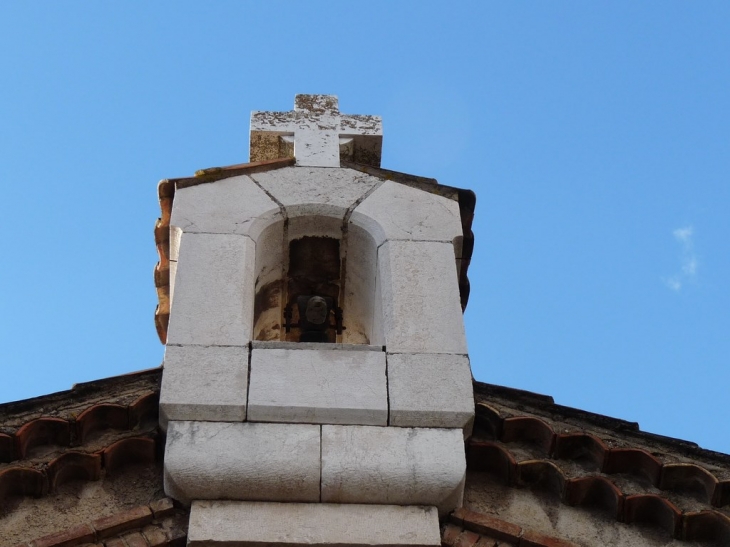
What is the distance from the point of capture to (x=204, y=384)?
27.2 ft

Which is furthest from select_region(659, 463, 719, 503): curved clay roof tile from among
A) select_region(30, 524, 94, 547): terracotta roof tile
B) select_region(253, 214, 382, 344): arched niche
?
select_region(30, 524, 94, 547): terracotta roof tile

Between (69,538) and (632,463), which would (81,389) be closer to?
(69,538)

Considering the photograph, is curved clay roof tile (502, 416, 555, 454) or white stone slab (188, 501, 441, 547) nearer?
white stone slab (188, 501, 441, 547)

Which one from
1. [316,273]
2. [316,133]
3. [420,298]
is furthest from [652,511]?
[316,133]

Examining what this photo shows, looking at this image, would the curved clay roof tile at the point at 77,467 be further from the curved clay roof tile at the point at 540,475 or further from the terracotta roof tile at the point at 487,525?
the curved clay roof tile at the point at 540,475

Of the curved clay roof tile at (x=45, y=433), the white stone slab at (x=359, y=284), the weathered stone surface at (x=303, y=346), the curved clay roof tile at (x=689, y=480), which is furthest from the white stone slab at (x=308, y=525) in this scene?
the white stone slab at (x=359, y=284)

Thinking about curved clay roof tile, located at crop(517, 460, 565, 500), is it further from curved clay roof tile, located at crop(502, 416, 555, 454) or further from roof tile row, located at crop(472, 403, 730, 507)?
curved clay roof tile, located at crop(502, 416, 555, 454)

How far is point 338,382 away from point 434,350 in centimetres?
66

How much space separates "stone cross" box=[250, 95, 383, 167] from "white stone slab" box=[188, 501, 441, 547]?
347cm

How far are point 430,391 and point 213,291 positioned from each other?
151 centimetres

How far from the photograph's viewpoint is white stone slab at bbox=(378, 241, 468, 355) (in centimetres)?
878

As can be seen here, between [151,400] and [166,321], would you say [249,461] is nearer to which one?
[151,400]

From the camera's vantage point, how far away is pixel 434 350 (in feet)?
28.6

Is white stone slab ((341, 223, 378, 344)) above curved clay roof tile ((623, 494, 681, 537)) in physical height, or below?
above
